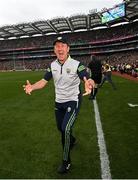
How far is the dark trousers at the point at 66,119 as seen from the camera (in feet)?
18.7

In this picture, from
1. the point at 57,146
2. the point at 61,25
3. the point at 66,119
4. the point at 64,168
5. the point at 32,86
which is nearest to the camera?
the point at 64,168

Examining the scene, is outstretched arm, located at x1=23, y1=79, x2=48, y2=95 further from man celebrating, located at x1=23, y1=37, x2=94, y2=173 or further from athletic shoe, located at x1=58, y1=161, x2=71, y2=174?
athletic shoe, located at x1=58, y1=161, x2=71, y2=174

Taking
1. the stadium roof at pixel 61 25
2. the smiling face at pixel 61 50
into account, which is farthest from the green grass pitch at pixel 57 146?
the stadium roof at pixel 61 25

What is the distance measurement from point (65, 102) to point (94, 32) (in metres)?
95.1

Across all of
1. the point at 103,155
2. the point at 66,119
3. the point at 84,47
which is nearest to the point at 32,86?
the point at 66,119

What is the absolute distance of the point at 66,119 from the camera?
19.1ft

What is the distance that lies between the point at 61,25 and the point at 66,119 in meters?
85.8

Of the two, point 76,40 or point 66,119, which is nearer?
point 66,119

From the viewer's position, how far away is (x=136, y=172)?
533 centimetres

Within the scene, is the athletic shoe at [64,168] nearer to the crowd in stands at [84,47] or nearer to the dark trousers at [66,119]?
the dark trousers at [66,119]

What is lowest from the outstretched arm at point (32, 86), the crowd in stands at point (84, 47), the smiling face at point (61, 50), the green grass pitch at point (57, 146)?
the green grass pitch at point (57, 146)

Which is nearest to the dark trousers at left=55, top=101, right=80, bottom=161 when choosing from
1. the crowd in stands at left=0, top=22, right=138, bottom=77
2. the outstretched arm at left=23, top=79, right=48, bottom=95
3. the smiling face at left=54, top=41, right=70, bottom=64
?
the outstretched arm at left=23, top=79, right=48, bottom=95

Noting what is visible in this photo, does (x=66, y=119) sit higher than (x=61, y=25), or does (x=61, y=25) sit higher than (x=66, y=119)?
(x=61, y=25)

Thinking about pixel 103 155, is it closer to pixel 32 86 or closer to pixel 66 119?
pixel 66 119
